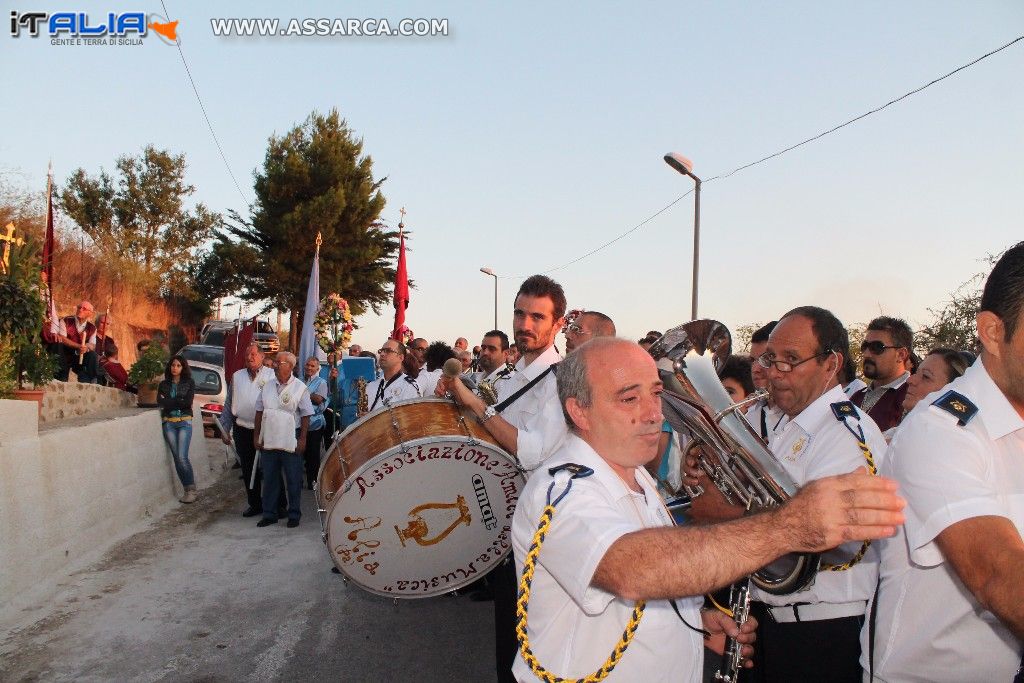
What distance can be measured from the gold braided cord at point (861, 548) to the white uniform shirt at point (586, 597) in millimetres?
626

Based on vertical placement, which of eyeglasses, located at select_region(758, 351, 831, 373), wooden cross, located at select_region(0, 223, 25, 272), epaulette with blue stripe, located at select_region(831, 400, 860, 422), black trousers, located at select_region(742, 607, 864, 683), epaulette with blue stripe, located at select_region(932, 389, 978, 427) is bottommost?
black trousers, located at select_region(742, 607, 864, 683)

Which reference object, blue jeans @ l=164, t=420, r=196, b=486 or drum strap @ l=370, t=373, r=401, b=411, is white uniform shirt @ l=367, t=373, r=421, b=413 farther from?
blue jeans @ l=164, t=420, r=196, b=486

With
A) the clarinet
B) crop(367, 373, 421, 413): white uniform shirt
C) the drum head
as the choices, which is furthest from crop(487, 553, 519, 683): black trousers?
crop(367, 373, 421, 413): white uniform shirt

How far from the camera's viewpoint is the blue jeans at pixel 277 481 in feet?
27.3

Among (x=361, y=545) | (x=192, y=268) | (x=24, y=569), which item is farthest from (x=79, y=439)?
(x=192, y=268)

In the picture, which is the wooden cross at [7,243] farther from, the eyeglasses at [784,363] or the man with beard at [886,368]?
the man with beard at [886,368]

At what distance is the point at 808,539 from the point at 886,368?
194 inches

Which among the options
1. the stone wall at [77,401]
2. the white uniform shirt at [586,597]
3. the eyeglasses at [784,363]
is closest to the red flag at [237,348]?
the stone wall at [77,401]

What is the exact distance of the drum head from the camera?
4234 mm

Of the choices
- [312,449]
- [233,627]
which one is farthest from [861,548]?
[312,449]

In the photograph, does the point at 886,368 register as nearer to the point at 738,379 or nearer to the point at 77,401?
the point at 738,379

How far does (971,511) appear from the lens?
1.68 metres

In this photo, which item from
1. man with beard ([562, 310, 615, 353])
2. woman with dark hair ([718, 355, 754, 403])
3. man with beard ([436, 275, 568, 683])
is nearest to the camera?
man with beard ([436, 275, 568, 683])

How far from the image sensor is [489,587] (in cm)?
588
